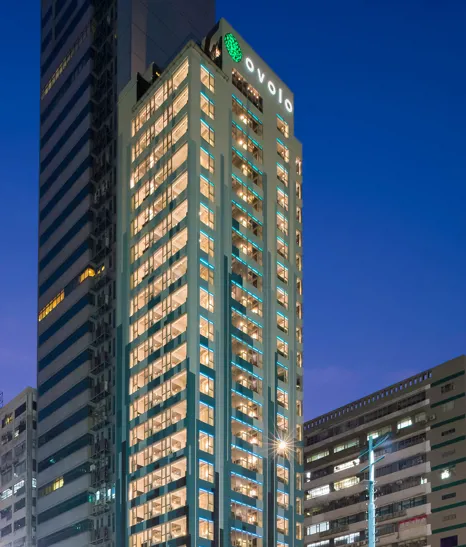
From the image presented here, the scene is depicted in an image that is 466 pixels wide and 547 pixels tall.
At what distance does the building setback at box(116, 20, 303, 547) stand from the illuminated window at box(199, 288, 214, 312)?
0.24m

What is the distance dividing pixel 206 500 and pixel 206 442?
7846 mm

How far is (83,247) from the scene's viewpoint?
15600cm

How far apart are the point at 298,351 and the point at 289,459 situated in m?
18.6

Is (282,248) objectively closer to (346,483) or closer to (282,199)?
(282,199)

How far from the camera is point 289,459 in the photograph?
141 metres

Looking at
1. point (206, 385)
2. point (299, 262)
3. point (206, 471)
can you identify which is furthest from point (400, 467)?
point (206, 471)

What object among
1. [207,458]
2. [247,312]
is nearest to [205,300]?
[247,312]

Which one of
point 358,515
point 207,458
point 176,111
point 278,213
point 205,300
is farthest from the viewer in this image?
point 358,515

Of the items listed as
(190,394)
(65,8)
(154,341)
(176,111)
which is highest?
(65,8)

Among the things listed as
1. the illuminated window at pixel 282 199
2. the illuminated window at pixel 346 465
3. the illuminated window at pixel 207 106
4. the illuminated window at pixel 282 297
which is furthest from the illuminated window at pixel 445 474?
the illuminated window at pixel 207 106

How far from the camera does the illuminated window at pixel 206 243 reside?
135m

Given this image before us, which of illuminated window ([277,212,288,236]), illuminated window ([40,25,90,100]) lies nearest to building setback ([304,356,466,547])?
illuminated window ([277,212,288,236])

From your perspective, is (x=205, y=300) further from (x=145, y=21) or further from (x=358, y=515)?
(x=358, y=515)

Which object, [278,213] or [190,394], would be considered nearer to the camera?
[190,394]
